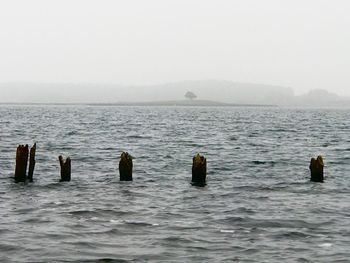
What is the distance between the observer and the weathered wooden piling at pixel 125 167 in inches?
Answer: 1073

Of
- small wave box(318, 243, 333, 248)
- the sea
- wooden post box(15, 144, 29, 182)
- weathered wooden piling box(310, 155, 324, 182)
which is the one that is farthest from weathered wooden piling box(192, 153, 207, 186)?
small wave box(318, 243, 333, 248)

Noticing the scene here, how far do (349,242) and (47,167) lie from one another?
21503 mm

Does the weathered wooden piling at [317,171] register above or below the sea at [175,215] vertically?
above

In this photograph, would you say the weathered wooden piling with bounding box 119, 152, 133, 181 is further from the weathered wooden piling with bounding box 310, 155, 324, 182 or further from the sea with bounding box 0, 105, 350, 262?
the weathered wooden piling with bounding box 310, 155, 324, 182

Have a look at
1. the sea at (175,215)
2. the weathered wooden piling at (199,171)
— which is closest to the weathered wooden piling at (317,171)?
the sea at (175,215)

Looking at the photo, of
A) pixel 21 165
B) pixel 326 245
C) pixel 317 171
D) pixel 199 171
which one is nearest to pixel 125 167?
pixel 199 171

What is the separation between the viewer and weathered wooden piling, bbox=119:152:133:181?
27.2 metres

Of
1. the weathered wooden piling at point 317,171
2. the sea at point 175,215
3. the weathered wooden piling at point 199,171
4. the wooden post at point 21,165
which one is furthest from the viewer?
the weathered wooden piling at point 317,171

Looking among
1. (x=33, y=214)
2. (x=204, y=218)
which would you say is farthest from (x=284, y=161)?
(x=33, y=214)

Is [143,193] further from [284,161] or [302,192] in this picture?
[284,161]

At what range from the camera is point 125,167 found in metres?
27.3

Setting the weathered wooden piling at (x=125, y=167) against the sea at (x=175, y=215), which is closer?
the sea at (x=175, y=215)

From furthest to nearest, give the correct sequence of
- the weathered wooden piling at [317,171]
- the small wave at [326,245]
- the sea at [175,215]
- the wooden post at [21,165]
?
the weathered wooden piling at [317,171]
the wooden post at [21,165]
the small wave at [326,245]
the sea at [175,215]

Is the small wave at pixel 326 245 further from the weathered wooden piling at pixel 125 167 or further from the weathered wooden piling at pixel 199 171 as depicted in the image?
the weathered wooden piling at pixel 125 167
